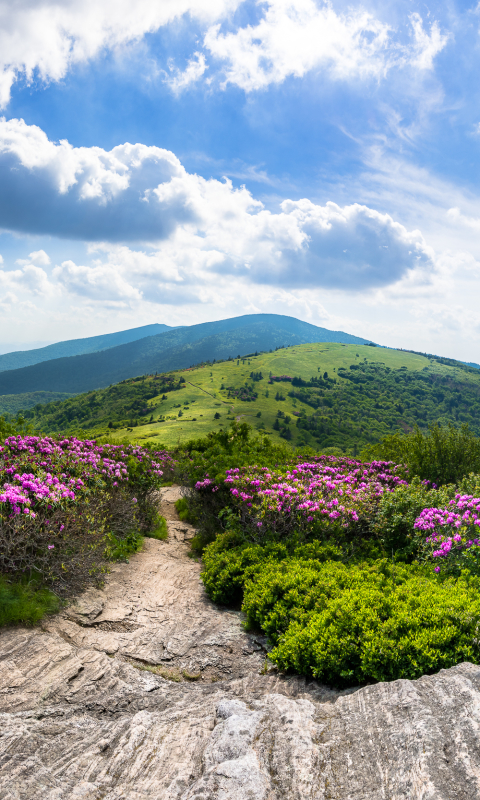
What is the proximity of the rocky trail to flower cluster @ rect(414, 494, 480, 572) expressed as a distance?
3.86 metres

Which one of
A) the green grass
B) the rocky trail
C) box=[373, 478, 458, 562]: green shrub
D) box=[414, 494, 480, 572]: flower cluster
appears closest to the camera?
the rocky trail

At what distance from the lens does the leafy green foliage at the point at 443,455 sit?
572 inches

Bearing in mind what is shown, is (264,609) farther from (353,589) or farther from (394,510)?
(394,510)

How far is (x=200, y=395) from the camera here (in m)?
178

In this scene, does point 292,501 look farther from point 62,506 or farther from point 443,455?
point 443,455

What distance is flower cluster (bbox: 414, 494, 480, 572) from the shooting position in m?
7.85

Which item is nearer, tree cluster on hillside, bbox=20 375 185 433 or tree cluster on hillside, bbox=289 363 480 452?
tree cluster on hillside, bbox=289 363 480 452

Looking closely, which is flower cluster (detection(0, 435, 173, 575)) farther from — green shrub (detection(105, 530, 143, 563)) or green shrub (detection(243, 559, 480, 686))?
green shrub (detection(243, 559, 480, 686))

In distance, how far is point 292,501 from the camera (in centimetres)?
955

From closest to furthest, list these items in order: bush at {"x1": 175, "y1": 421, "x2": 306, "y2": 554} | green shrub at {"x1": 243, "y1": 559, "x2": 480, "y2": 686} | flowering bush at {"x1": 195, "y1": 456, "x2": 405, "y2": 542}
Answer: green shrub at {"x1": 243, "y1": 559, "x2": 480, "y2": 686} → flowering bush at {"x1": 195, "y1": 456, "x2": 405, "y2": 542} → bush at {"x1": 175, "y1": 421, "x2": 306, "y2": 554}

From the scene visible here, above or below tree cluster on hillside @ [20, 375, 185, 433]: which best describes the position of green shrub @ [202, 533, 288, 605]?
above

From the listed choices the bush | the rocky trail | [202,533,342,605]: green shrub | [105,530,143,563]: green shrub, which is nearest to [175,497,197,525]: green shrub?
the bush

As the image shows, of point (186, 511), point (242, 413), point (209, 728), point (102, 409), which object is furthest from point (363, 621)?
point (102, 409)

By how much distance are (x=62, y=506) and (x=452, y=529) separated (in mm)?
8192
